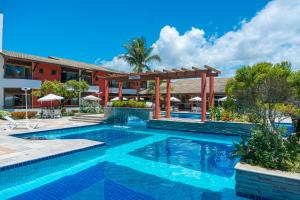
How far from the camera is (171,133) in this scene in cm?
1591

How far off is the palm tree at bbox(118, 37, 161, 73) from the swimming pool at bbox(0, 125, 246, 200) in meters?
24.2

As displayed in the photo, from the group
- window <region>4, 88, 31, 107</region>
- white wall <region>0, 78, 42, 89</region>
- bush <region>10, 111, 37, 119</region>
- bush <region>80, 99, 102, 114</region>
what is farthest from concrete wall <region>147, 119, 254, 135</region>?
window <region>4, 88, 31, 107</region>

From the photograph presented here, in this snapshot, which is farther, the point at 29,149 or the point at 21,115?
the point at 21,115

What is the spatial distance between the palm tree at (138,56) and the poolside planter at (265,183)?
2963 cm

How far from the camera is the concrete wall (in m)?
14.2

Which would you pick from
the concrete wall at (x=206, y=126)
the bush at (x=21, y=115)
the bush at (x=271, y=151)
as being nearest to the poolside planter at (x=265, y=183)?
the bush at (x=271, y=151)

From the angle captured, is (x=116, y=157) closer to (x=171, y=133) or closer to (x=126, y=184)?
(x=126, y=184)

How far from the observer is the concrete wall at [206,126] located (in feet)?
46.5

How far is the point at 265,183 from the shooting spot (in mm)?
5156

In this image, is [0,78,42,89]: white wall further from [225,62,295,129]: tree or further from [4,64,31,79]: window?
[225,62,295,129]: tree

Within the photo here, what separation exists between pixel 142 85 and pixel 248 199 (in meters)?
39.6

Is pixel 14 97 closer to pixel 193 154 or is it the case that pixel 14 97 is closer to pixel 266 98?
pixel 193 154

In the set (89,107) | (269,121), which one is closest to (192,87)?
(89,107)

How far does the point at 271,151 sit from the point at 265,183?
108 centimetres
